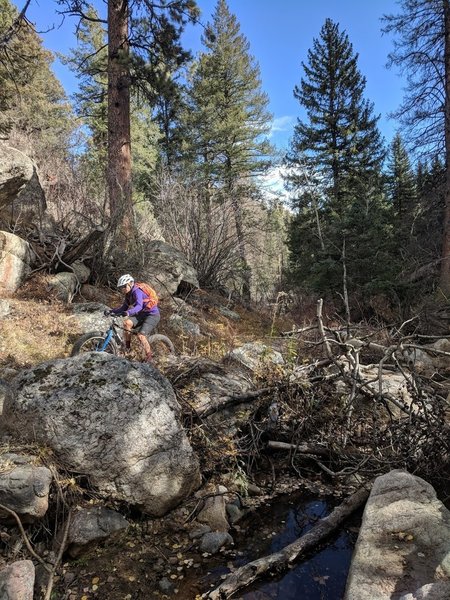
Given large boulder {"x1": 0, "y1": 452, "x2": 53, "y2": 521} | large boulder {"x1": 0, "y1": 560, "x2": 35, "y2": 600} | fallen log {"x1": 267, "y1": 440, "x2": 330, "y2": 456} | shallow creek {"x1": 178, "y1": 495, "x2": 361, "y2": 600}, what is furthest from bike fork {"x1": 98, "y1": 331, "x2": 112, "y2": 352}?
large boulder {"x1": 0, "y1": 560, "x2": 35, "y2": 600}

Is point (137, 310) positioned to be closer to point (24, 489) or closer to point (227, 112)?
point (24, 489)

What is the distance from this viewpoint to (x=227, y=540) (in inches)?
158

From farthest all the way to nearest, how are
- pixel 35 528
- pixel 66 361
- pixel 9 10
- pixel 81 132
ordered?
pixel 81 132
pixel 9 10
pixel 66 361
pixel 35 528

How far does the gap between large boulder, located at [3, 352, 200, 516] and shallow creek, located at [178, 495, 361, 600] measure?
0.83m

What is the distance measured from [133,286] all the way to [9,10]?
67.3 ft

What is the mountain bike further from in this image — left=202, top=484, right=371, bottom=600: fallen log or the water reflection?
left=202, top=484, right=371, bottom=600: fallen log

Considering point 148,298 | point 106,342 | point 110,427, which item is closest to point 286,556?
point 110,427

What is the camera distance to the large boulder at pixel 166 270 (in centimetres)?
1042

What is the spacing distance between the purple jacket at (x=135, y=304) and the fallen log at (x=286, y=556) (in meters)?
3.96

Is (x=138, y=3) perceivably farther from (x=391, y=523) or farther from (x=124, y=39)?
(x=391, y=523)

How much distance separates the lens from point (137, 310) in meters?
6.61

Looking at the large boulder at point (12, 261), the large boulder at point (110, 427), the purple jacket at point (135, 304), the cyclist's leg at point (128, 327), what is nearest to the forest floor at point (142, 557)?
the large boulder at point (110, 427)

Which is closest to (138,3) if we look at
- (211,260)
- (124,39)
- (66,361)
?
(124,39)

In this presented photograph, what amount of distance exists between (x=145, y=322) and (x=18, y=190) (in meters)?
3.79
